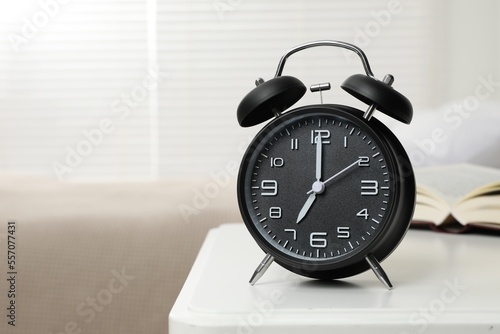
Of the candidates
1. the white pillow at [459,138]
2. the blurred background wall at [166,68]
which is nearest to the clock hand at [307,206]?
the white pillow at [459,138]

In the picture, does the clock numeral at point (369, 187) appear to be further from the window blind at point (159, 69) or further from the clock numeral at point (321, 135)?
the window blind at point (159, 69)

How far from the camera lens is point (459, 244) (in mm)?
1129

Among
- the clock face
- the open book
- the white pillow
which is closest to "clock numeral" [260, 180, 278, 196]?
the clock face

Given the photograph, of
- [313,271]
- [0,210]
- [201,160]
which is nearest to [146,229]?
[0,210]

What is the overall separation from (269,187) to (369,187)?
12 cm

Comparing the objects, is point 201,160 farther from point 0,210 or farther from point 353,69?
point 0,210

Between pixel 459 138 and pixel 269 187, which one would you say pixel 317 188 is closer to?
pixel 269 187

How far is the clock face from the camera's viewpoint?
2.61ft

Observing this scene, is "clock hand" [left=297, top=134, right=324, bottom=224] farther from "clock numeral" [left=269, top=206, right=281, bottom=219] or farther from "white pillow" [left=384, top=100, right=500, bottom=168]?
"white pillow" [left=384, top=100, right=500, bottom=168]

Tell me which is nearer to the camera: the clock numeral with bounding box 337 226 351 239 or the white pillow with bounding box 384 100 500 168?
the clock numeral with bounding box 337 226 351 239

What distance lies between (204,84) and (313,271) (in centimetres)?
341

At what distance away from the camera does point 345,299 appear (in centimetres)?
72

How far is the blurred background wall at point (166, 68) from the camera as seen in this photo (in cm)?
406

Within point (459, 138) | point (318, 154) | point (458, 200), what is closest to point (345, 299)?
point (318, 154)
